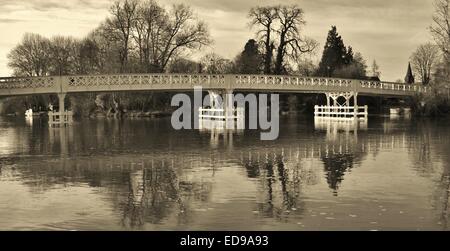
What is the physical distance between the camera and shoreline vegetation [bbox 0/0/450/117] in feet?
247

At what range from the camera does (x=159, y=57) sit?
3073 inches

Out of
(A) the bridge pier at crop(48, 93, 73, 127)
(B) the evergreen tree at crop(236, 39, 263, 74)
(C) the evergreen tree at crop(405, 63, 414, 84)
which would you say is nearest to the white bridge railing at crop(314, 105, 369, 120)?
(B) the evergreen tree at crop(236, 39, 263, 74)

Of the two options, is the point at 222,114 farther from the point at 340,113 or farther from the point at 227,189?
the point at 227,189

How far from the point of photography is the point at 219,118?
63688 millimetres

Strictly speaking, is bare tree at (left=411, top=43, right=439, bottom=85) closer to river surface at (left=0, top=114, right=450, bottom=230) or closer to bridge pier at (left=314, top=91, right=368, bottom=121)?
bridge pier at (left=314, top=91, right=368, bottom=121)

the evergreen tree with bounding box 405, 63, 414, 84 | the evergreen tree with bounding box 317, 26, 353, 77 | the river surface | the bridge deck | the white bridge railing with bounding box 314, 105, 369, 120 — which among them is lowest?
the river surface

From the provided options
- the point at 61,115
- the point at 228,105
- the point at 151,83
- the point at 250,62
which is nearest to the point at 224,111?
the point at 228,105

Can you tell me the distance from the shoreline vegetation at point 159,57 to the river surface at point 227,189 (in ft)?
154

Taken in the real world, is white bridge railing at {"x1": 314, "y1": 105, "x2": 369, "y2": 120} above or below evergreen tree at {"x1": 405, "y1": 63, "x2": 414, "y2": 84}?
below

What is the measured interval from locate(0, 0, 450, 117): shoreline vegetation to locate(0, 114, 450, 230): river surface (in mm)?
47015

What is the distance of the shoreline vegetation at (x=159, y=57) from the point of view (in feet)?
247

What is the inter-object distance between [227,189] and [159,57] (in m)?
64.4
